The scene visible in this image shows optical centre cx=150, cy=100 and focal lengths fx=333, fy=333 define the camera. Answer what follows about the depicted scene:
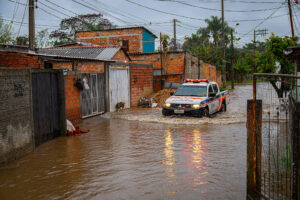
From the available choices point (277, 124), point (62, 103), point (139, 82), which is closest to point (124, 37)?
point (139, 82)

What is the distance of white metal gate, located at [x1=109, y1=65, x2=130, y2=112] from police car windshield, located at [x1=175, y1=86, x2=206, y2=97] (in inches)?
173

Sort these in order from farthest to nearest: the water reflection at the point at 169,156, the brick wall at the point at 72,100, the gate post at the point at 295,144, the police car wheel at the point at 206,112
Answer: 1. the police car wheel at the point at 206,112
2. the brick wall at the point at 72,100
3. the water reflection at the point at 169,156
4. the gate post at the point at 295,144

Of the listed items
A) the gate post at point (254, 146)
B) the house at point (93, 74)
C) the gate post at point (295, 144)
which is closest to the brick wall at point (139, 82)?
the house at point (93, 74)

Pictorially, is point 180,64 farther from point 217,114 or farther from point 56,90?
point 56,90

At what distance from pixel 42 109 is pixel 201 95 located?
7628mm

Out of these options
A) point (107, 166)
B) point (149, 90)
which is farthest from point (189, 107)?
point (149, 90)

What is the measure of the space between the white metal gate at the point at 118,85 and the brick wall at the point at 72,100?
419 cm

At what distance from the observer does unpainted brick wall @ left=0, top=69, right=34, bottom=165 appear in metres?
7.64

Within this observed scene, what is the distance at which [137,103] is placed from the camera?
21.9 m

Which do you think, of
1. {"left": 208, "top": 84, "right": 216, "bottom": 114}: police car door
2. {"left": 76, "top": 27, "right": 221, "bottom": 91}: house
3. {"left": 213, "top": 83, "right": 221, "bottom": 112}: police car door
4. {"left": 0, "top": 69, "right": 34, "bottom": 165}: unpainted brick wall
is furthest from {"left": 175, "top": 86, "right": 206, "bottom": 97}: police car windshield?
{"left": 76, "top": 27, "right": 221, "bottom": 91}: house

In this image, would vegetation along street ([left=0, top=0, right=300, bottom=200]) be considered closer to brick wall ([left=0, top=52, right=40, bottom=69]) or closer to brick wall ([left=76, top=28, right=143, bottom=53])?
brick wall ([left=0, top=52, right=40, bottom=69])

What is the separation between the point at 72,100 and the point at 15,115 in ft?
18.3

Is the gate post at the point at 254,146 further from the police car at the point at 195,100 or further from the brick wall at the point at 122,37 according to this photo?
the brick wall at the point at 122,37

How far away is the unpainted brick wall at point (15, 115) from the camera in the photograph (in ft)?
25.1
